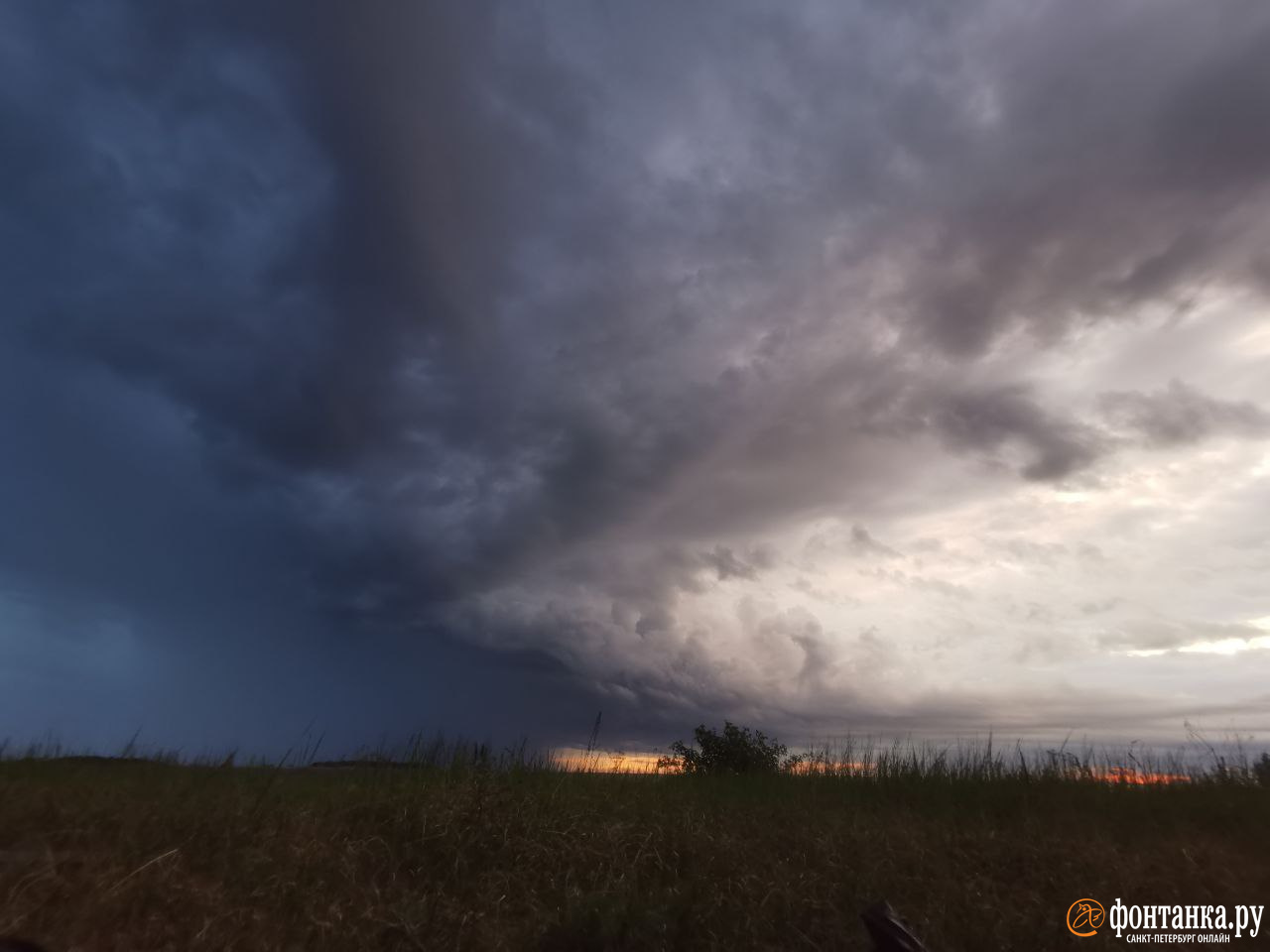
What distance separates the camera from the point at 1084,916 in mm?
13852

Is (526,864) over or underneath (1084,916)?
over

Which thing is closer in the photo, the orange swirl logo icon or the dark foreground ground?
the dark foreground ground

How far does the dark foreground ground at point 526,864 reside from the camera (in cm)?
1197

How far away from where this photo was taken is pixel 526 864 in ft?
50.6

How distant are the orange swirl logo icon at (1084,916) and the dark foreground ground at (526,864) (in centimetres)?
19

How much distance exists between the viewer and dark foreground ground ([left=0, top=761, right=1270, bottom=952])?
11969mm

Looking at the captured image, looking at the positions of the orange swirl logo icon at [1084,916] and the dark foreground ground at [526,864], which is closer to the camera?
the dark foreground ground at [526,864]

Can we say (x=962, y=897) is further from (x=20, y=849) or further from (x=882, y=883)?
(x=20, y=849)

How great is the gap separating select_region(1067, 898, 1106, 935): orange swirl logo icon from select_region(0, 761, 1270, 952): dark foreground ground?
0.19m

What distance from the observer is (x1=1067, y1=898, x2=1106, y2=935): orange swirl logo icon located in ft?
44.1

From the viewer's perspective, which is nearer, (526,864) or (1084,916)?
(1084,916)

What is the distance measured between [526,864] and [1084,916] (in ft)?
33.3

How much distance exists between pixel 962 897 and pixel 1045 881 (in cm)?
203

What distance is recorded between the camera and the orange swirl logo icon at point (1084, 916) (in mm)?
13430
